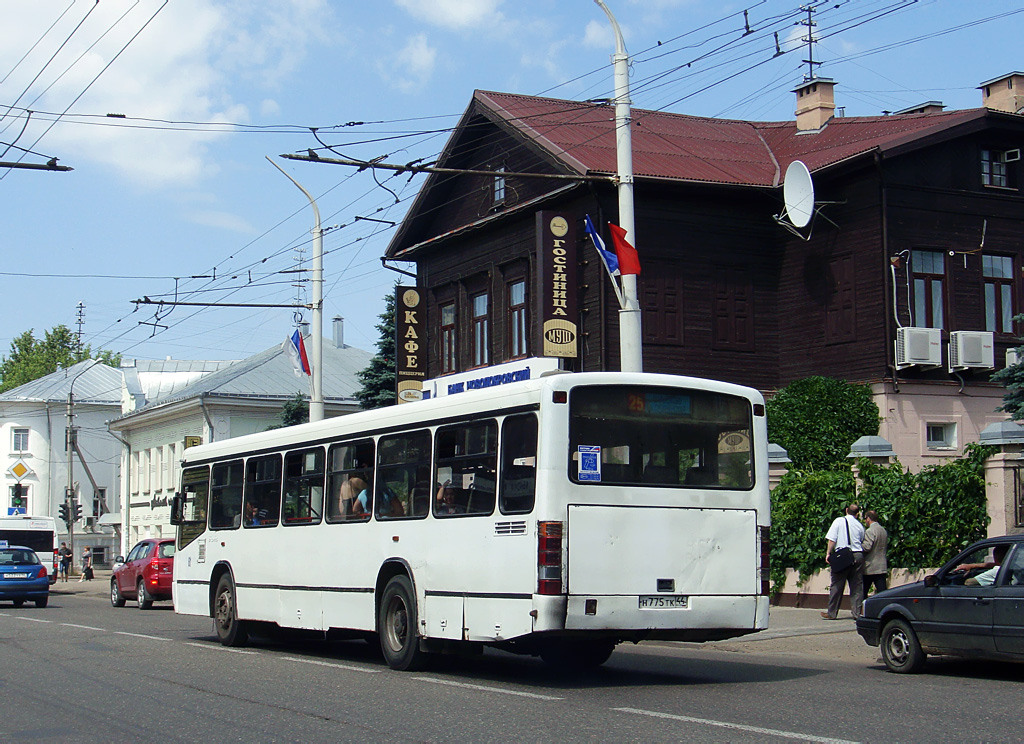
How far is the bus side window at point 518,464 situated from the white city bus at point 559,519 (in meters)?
0.02

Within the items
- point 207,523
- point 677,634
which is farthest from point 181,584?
point 677,634

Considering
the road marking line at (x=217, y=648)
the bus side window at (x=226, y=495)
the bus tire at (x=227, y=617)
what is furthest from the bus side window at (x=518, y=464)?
the bus tire at (x=227, y=617)

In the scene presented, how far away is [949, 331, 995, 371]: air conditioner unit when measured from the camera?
28.2m

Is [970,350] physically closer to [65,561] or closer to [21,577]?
[21,577]

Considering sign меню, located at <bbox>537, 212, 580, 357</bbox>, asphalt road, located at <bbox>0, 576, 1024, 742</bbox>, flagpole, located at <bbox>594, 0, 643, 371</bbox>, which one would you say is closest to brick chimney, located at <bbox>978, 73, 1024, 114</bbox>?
sign меню, located at <bbox>537, 212, 580, 357</bbox>

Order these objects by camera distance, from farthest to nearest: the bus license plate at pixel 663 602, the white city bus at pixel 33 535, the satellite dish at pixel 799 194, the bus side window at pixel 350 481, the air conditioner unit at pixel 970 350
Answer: the white city bus at pixel 33 535, the air conditioner unit at pixel 970 350, the satellite dish at pixel 799 194, the bus side window at pixel 350 481, the bus license plate at pixel 663 602

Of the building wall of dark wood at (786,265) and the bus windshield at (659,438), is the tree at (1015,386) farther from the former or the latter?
the bus windshield at (659,438)

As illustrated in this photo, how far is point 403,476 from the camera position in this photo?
13312 mm

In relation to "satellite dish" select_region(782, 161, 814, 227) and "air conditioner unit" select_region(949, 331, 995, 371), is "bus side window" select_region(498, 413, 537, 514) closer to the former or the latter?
"satellite dish" select_region(782, 161, 814, 227)

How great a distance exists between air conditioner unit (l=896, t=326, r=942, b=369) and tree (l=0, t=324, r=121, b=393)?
8250cm

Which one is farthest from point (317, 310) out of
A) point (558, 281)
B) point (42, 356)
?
point (42, 356)

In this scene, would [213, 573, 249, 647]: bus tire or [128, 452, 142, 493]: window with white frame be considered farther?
[128, 452, 142, 493]: window with white frame

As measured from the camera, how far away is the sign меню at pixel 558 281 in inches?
1125

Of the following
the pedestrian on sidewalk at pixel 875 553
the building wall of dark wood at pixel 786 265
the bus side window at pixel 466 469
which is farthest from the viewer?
the building wall of dark wood at pixel 786 265
